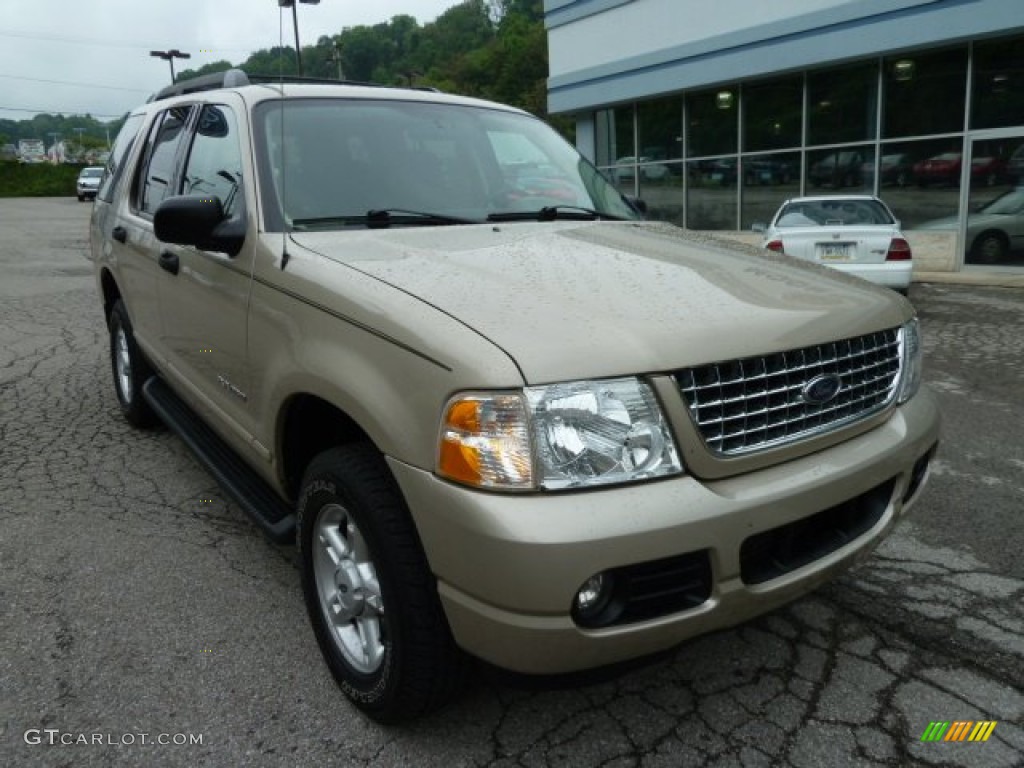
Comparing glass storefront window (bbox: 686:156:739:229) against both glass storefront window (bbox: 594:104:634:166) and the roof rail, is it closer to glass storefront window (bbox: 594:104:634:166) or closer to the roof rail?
glass storefront window (bbox: 594:104:634:166)

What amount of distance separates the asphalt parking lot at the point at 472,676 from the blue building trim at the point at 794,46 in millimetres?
10257

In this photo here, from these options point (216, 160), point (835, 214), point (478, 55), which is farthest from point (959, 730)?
point (478, 55)

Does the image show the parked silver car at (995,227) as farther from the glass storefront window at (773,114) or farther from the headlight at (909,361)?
the headlight at (909,361)

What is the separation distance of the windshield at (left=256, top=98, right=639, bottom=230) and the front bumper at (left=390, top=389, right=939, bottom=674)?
1.32m

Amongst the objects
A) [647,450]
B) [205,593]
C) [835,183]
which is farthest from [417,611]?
[835,183]

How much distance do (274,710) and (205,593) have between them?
85 centimetres

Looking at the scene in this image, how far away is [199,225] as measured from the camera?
2.79 metres

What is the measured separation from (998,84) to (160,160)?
1268 centimetres

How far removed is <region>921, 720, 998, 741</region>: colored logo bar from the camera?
2.32 m

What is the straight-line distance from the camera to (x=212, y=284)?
3.13 meters

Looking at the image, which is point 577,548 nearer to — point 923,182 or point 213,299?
point 213,299

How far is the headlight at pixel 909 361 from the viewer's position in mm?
2600

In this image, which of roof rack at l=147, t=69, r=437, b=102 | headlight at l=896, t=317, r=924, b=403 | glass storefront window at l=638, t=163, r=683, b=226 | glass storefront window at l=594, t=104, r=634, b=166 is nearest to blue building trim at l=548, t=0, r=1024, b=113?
glass storefront window at l=594, t=104, r=634, b=166

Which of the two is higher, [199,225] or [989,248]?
[199,225]
